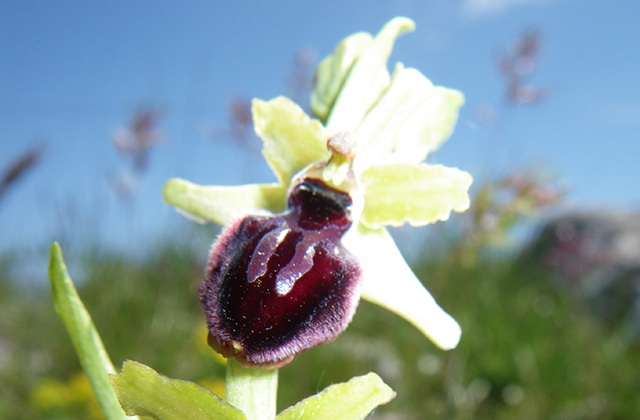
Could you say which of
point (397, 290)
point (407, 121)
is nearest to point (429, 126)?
point (407, 121)

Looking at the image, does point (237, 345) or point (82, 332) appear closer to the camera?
point (237, 345)

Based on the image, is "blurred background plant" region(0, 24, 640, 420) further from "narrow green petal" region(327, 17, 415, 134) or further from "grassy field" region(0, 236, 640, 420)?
"narrow green petal" region(327, 17, 415, 134)

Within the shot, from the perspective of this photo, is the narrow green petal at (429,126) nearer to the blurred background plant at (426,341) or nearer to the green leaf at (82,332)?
the green leaf at (82,332)

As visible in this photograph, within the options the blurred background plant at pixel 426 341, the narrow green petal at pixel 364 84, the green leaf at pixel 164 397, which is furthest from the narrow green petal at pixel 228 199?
the blurred background plant at pixel 426 341

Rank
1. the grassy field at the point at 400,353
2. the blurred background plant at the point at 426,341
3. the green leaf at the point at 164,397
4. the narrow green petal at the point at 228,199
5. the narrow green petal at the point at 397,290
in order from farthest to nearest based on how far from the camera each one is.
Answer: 1. the grassy field at the point at 400,353
2. the blurred background plant at the point at 426,341
3. the narrow green petal at the point at 228,199
4. the narrow green petal at the point at 397,290
5. the green leaf at the point at 164,397

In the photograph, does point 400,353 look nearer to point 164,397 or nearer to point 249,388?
point 249,388

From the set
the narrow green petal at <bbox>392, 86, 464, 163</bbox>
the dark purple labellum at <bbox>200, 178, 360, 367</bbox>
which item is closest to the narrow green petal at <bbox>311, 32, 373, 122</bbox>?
the narrow green petal at <bbox>392, 86, 464, 163</bbox>

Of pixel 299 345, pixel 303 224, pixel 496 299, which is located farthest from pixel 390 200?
pixel 496 299

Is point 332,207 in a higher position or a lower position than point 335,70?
lower
